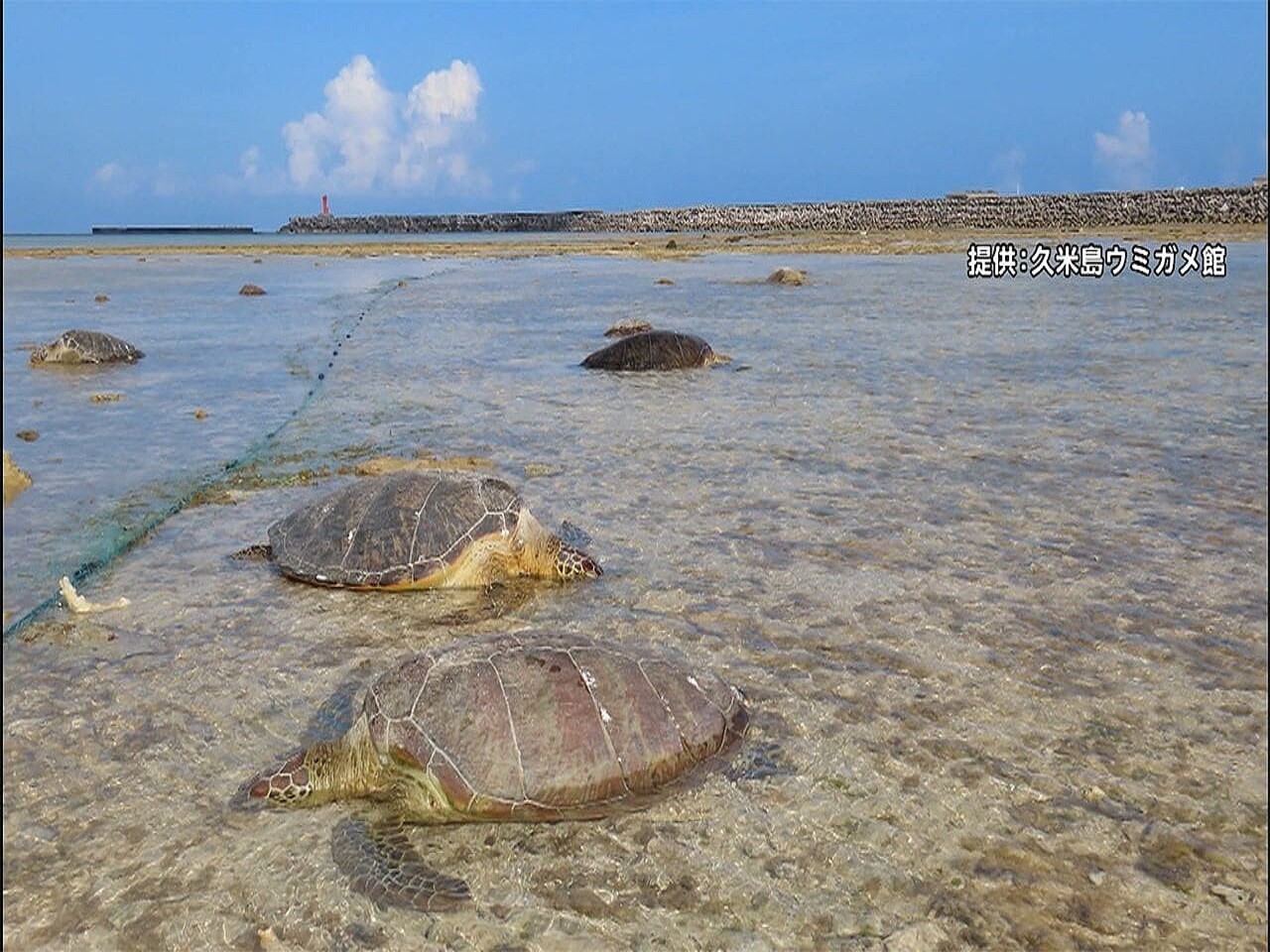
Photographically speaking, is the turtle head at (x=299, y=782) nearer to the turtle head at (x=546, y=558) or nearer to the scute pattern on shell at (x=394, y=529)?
the scute pattern on shell at (x=394, y=529)

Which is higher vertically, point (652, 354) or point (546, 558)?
point (652, 354)

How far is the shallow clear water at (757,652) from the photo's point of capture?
148 inches

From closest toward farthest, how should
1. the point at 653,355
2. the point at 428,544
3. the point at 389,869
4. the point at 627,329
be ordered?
the point at 389,869
the point at 428,544
the point at 653,355
the point at 627,329

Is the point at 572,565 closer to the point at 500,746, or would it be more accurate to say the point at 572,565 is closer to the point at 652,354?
the point at 500,746

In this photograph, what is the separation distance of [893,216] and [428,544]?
87.1 metres

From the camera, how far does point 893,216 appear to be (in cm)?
8775

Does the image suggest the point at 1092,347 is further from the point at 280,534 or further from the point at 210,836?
the point at 210,836

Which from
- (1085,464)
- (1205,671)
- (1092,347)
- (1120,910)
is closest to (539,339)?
(1092,347)

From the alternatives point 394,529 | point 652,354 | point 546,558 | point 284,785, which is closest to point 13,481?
point 394,529

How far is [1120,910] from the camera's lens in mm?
3646

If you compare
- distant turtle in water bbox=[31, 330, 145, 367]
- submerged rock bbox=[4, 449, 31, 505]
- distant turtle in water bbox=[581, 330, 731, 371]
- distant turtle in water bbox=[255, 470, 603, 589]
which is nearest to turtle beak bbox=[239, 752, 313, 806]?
distant turtle in water bbox=[255, 470, 603, 589]

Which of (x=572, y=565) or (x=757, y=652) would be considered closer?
(x=757, y=652)

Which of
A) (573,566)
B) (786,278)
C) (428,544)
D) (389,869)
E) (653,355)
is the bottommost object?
(389,869)

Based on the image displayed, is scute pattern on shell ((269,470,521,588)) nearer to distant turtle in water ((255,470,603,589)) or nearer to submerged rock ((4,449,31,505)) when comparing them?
distant turtle in water ((255,470,603,589))
